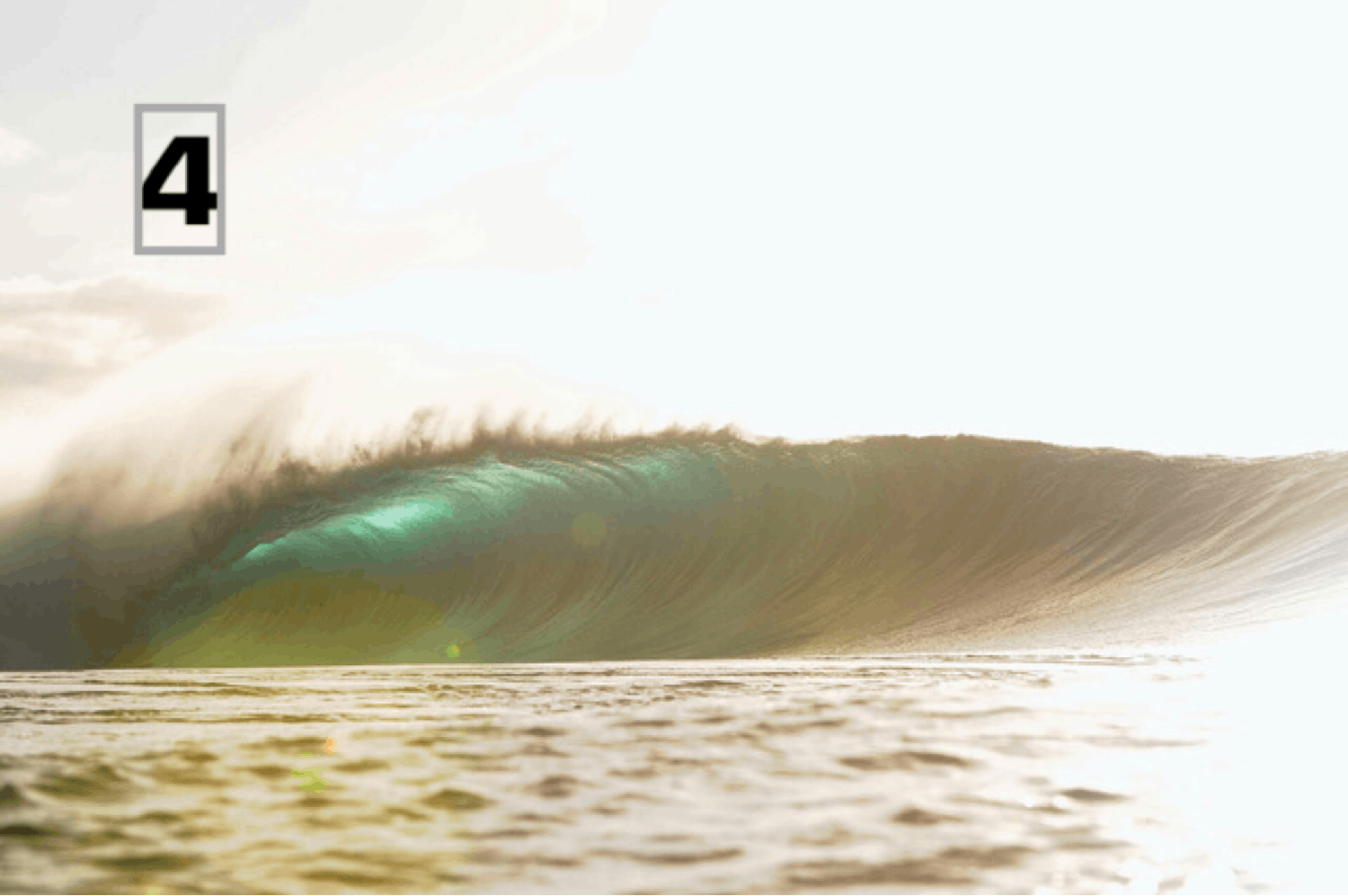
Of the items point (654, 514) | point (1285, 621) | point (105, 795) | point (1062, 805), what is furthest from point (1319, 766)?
point (654, 514)

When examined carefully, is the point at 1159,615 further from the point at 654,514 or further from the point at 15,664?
the point at 15,664

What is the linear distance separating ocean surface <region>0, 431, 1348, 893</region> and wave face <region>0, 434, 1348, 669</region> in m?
0.06

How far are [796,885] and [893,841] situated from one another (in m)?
0.44

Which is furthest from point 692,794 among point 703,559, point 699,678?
point 703,559

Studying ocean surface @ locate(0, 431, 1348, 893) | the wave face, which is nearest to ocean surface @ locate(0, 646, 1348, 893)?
ocean surface @ locate(0, 431, 1348, 893)

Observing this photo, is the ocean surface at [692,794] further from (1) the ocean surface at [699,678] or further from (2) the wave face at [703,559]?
(2) the wave face at [703,559]

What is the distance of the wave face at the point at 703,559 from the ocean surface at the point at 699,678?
2.5 inches

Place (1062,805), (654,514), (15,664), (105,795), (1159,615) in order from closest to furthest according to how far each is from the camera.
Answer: (1062,805) < (105,795) < (1159,615) < (654,514) < (15,664)

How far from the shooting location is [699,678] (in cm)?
795

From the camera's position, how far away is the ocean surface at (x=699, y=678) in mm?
2719

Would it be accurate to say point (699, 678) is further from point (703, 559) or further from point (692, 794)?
point (703, 559)

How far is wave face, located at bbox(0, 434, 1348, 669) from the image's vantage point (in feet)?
39.0

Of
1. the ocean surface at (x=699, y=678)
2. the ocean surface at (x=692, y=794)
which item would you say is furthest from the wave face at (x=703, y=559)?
the ocean surface at (x=692, y=794)

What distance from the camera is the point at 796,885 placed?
7.81 feet
